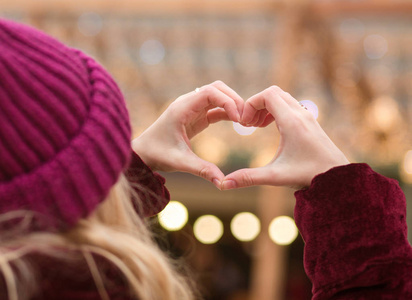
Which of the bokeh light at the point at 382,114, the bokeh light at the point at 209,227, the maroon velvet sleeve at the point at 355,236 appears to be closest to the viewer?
the maroon velvet sleeve at the point at 355,236

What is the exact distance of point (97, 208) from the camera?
0.77 m

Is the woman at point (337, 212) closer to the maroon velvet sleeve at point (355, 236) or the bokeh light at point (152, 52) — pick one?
the maroon velvet sleeve at point (355, 236)

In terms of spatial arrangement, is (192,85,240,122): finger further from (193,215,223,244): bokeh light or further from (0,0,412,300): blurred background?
(193,215,223,244): bokeh light

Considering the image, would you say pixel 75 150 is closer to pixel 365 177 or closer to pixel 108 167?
pixel 108 167

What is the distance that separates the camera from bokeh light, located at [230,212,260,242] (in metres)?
8.86

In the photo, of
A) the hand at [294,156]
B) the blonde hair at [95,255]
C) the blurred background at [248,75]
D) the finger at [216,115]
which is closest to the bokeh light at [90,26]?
the blurred background at [248,75]

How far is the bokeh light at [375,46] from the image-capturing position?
16.6 ft

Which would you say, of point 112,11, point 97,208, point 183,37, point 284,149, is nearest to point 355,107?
point 183,37

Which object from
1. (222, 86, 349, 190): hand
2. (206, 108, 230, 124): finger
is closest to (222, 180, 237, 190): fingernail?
(222, 86, 349, 190): hand

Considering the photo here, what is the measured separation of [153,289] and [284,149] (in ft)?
1.37

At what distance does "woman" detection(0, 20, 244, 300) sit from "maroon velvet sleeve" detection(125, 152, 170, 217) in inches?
11.8

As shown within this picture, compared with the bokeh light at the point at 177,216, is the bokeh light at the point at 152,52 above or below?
above

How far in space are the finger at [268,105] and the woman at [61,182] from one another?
0.34 metres

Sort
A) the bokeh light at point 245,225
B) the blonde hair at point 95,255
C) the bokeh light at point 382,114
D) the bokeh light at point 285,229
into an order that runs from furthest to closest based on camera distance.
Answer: the bokeh light at point 245,225
the bokeh light at point 285,229
the bokeh light at point 382,114
the blonde hair at point 95,255
